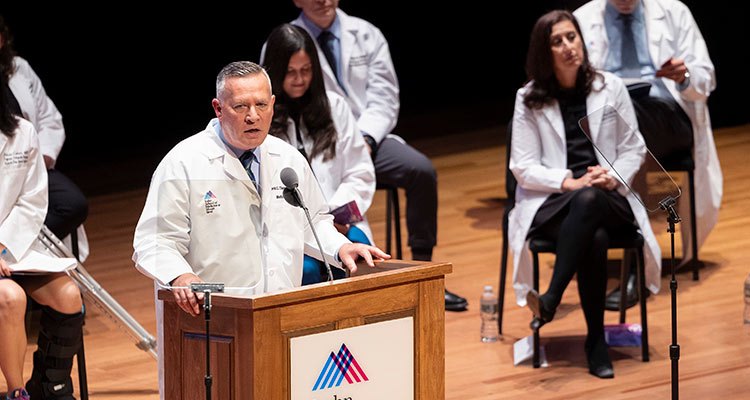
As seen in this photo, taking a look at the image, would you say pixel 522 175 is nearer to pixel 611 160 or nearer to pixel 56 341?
pixel 611 160

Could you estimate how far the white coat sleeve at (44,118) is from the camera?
5312 mm

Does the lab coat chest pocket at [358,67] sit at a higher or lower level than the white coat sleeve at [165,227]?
higher

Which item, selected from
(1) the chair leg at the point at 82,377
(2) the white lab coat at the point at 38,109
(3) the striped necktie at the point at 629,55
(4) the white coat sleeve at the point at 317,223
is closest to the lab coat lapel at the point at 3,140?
(1) the chair leg at the point at 82,377

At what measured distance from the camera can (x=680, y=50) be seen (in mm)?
5672

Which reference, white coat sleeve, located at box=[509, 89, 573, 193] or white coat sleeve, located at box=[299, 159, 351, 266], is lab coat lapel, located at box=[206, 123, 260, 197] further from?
white coat sleeve, located at box=[509, 89, 573, 193]

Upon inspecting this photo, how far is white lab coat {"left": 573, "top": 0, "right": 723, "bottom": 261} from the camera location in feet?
18.2

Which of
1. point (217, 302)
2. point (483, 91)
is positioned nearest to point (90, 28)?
point (483, 91)

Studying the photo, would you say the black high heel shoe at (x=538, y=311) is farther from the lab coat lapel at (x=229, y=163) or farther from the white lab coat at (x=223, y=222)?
the lab coat lapel at (x=229, y=163)

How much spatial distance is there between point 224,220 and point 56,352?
3.83 feet

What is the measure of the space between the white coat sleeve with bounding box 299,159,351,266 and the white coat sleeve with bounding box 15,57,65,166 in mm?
2150

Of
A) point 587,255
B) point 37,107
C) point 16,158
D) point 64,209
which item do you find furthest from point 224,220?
point 37,107

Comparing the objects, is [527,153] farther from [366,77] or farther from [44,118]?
[44,118]

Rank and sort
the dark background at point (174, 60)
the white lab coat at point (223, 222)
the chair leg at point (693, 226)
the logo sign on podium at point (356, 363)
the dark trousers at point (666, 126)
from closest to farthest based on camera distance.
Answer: the logo sign on podium at point (356, 363) → the white lab coat at point (223, 222) → the dark trousers at point (666, 126) → the chair leg at point (693, 226) → the dark background at point (174, 60)

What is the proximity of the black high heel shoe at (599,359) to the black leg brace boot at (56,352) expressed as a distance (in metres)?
1.90
